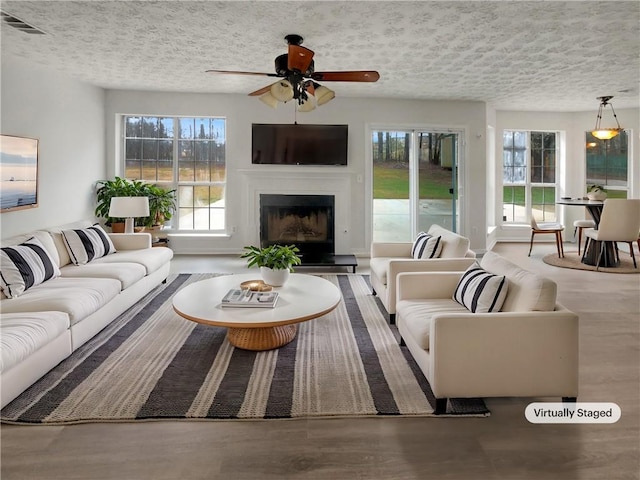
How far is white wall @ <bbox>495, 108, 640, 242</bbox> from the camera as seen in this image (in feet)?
27.5

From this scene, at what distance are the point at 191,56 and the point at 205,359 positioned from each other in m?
3.45

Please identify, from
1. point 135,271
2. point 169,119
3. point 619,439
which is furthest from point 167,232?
point 619,439

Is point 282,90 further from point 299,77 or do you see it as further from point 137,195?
point 137,195

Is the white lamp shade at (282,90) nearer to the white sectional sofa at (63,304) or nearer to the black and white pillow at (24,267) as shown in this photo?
the white sectional sofa at (63,304)

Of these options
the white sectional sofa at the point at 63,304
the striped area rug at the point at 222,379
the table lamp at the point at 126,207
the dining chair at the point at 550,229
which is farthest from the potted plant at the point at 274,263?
the dining chair at the point at 550,229

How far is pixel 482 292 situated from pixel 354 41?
9.45 feet

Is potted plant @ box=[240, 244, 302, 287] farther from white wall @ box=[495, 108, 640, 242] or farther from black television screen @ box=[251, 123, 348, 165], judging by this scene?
white wall @ box=[495, 108, 640, 242]

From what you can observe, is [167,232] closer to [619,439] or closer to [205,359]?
[205,359]

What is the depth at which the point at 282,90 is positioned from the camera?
12.4 feet

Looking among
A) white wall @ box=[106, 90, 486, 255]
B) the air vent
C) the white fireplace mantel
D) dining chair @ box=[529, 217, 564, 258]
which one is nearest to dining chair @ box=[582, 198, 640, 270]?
dining chair @ box=[529, 217, 564, 258]

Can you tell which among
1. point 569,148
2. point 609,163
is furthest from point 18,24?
point 609,163

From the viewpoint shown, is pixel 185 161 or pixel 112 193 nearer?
pixel 112 193

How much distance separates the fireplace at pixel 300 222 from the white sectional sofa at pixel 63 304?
7.35ft

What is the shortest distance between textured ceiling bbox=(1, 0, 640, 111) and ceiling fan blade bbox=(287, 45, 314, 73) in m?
0.31
